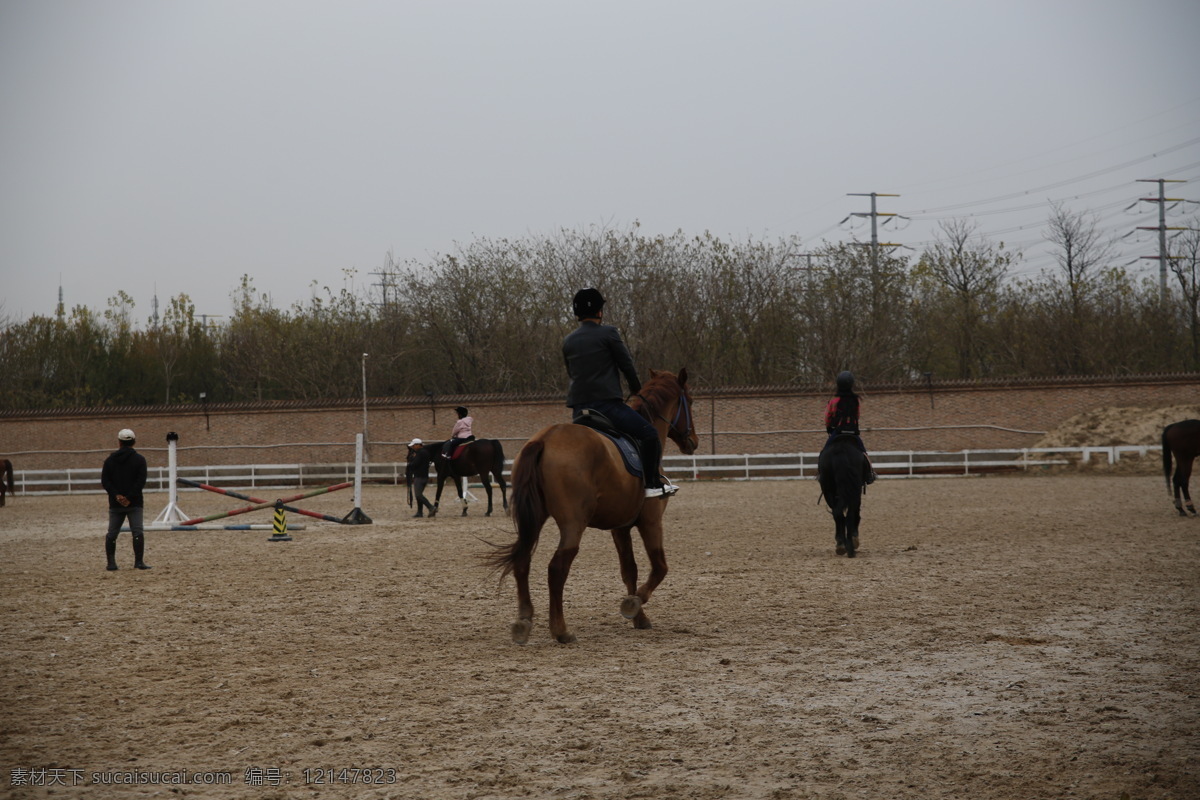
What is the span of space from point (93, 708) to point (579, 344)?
3983 millimetres

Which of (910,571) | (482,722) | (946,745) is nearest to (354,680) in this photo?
(482,722)

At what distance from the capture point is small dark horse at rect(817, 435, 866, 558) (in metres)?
12.2

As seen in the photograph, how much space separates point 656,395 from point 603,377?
101 centimetres

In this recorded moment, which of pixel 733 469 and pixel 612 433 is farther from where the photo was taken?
pixel 733 469

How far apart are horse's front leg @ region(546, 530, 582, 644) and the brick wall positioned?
981 inches

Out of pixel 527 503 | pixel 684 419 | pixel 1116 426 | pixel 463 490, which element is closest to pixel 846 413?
pixel 684 419

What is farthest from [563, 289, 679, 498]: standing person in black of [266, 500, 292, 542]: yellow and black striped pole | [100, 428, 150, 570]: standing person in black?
[266, 500, 292, 542]: yellow and black striped pole

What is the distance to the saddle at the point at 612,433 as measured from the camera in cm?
766

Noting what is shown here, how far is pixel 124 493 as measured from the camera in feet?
40.2

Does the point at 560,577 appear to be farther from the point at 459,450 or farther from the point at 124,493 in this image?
the point at 459,450

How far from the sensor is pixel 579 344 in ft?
25.2

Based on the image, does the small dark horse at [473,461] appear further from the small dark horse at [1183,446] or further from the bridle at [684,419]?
the small dark horse at [1183,446]

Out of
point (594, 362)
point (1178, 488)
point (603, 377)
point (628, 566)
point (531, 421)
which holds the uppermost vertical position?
point (594, 362)

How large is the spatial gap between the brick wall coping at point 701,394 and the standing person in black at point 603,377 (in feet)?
78.6
